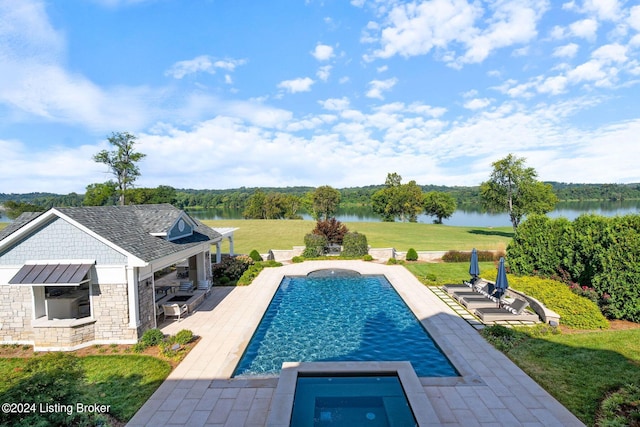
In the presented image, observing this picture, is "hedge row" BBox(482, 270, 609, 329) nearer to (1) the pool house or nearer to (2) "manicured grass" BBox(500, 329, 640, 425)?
(2) "manicured grass" BBox(500, 329, 640, 425)

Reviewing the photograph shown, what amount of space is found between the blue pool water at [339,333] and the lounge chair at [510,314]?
112 inches

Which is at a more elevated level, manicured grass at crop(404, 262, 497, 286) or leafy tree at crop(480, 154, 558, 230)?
leafy tree at crop(480, 154, 558, 230)

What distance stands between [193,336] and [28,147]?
124 feet

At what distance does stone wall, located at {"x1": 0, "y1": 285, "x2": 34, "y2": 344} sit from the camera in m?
11.8

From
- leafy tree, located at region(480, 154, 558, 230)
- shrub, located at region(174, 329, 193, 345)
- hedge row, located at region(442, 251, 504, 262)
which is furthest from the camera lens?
leafy tree, located at region(480, 154, 558, 230)

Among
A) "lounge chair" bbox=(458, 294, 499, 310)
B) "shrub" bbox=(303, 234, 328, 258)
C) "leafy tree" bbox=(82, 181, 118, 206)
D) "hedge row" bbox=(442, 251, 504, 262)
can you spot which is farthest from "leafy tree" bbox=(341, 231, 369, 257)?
"leafy tree" bbox=(82, 181, 118, 206)

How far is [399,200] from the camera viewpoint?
81.1 metres

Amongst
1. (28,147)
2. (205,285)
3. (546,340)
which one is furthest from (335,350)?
(28,147)

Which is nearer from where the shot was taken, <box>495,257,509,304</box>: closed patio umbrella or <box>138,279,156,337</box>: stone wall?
<box>138,279,156,337</box>: stone wall

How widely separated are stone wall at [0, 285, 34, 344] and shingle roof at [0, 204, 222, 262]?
6.79 ft

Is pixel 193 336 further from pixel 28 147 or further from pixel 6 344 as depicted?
pixel 28 147

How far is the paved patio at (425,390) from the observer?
732cm

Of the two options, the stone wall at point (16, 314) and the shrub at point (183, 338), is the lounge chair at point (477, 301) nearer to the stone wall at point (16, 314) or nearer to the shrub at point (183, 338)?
the shrub at point (183, 338)

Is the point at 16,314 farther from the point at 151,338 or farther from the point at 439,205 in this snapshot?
the point at 439,205
